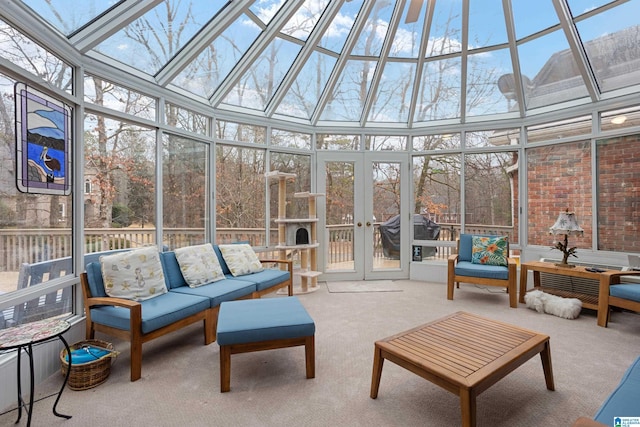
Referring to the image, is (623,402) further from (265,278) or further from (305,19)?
(305,19)

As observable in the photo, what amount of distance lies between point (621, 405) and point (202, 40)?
431 centimetres

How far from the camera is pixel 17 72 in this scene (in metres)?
2.25

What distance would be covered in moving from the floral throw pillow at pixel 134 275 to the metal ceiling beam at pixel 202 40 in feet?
6.47

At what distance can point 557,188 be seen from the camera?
4738 millimetres

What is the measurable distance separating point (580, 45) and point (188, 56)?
4697 mm

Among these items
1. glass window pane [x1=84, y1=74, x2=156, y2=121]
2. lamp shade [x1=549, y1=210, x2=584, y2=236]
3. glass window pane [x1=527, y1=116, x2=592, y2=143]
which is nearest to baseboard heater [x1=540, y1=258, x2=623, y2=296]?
lamp shade [x1=549, y1=210, x2=584, y2=236]

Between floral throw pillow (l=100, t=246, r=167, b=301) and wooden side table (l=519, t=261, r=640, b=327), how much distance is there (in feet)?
14.3

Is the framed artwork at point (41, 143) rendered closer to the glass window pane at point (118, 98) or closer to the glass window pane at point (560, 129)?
the glass window pane at point (118, 98)

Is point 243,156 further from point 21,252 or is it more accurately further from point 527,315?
point 527,315

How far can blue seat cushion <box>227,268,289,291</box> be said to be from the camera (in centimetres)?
363

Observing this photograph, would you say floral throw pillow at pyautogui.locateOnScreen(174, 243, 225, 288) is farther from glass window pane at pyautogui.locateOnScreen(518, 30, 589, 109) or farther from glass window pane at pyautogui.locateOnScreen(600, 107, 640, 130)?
glass window pane at pyautogui.locateOnScreen(600, 107, 640, 130)

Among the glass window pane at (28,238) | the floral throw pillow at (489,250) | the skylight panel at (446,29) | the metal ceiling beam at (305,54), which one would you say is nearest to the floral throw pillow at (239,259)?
the glass window pane at (28,238)

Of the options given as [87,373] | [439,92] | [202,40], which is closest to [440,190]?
[439,92]

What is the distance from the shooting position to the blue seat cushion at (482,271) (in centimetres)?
410
